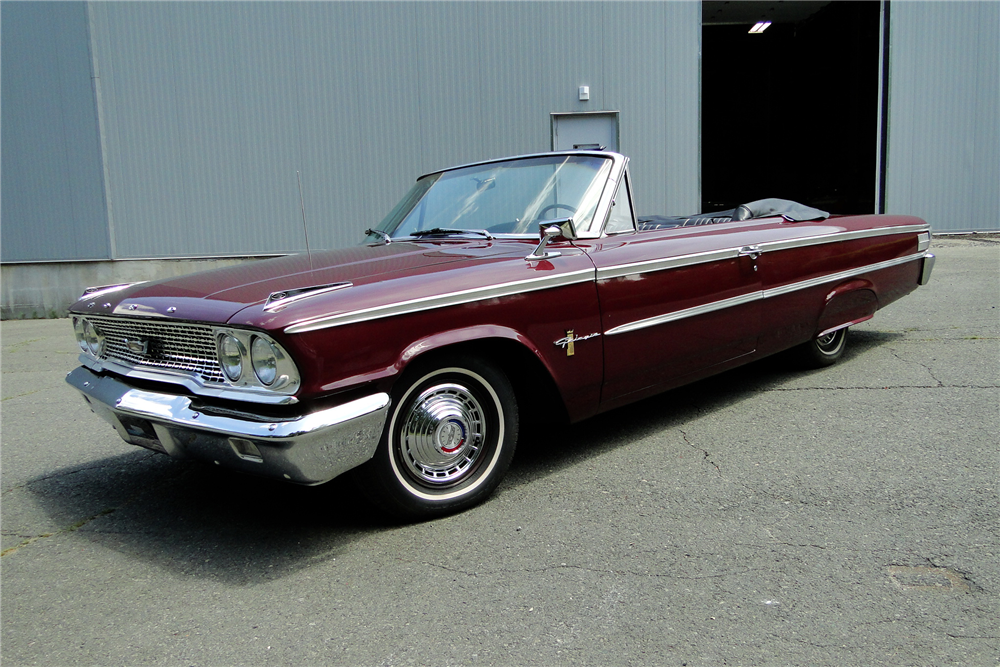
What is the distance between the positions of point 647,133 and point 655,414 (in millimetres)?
8262

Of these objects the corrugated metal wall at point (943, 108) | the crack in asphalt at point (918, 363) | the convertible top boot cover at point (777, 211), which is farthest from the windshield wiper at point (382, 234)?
the corrugated metal wall at point (943, 108)

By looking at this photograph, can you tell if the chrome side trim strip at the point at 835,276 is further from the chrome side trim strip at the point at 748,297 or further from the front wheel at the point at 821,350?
the front wheel at the point at 821,350

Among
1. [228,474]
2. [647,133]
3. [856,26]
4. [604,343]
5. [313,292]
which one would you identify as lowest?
[228,474]

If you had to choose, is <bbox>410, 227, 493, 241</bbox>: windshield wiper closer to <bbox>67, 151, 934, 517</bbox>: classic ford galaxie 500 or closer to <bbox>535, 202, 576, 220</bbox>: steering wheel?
<bbox>67, 151, 934, 517</bbox>: classic ford galaxie 500

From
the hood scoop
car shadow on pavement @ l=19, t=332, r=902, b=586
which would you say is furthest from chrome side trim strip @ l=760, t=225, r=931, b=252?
the hood scoop

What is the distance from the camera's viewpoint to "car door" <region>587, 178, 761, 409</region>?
11.4 feet

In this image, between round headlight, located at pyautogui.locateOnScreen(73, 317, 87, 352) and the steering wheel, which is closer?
round headlight, located at pyautogui.locateOnScreen(73, 317, 87, 352)

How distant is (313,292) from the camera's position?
2.67 meters

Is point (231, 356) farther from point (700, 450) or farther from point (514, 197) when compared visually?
point (700, 450)

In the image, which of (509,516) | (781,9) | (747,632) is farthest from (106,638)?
(781,9)

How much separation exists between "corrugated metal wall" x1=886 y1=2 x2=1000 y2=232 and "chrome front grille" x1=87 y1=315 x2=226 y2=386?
12.4m

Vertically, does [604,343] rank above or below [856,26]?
below

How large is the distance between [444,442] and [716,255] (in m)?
1.86

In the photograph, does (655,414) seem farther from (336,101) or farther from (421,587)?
(336,101)
